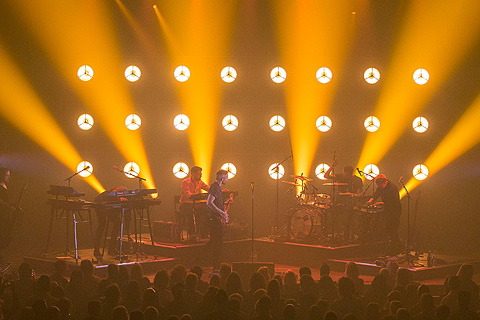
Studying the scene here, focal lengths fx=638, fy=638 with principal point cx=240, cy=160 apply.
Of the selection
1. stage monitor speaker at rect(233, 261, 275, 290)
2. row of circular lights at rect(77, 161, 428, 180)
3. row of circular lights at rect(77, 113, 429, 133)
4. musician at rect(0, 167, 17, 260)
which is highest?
row of circular lights at rect(77, 113, 429, 133)

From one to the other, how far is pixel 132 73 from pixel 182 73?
128 cm

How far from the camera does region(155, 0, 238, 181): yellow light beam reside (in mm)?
16188

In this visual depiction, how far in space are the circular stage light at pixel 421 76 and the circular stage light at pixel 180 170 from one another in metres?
6.34

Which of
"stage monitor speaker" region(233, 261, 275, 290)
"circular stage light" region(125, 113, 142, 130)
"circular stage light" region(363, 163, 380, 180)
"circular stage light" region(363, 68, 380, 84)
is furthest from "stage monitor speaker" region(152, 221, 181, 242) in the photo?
"circular stage light" region(363, 68, 380, 84)

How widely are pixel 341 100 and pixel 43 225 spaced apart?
26.8 ft

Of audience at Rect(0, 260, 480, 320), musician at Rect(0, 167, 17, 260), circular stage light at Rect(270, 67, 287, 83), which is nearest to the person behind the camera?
audience at Rect(0, 260, 480, 320)

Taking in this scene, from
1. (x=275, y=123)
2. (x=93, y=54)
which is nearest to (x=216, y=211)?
(x=275, y=123)

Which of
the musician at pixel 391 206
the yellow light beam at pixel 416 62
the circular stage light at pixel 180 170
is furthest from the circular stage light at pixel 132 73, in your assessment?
the musician at pixel 391 206

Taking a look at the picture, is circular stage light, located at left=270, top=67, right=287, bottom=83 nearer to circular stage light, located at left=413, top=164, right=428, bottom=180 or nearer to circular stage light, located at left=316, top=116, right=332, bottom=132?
circular stage light, located at left=316, top=116, right=332, bottom=132

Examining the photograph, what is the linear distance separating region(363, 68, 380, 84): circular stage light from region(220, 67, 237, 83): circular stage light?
133 inches

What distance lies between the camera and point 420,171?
16406 millimetres

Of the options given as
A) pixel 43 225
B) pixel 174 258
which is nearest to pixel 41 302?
pixel 174 258

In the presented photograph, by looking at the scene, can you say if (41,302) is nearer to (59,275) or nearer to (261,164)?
(59,275)

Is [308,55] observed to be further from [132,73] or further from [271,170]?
[132,73]
